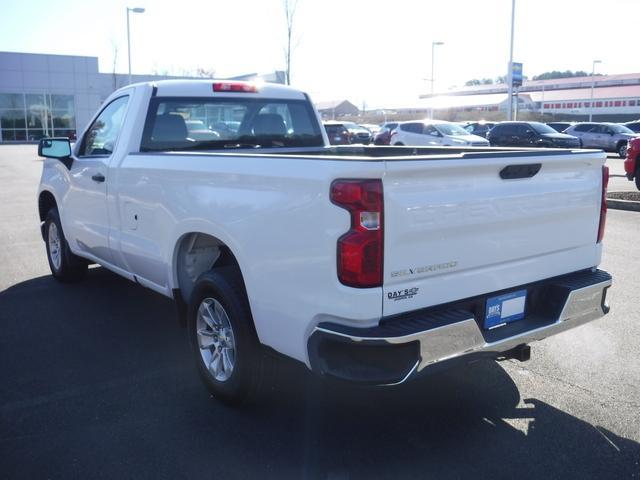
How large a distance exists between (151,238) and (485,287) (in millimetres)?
2459

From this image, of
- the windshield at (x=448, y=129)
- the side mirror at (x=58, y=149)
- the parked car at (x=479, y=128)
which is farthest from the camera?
the parked car at (x=479, y=128)

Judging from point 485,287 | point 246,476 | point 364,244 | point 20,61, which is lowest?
point 246,476

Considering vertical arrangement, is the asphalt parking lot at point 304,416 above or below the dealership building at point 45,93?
below

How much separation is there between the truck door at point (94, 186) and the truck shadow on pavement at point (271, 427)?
3.60 feet

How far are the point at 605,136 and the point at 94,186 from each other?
1200 inches

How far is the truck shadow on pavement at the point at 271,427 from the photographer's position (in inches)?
133

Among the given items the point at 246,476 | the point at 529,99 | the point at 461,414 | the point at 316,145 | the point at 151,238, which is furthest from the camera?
the point at 529,99

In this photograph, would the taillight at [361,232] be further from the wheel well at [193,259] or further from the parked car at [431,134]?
the parked car at [431,134]

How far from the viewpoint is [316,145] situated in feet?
20.5

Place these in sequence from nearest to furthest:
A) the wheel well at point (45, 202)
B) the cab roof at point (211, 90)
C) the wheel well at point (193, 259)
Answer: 1. the wheel well at point (193, 259)
2. the cab roof at point (211, 90)
3. the wheel well at point (45, 202)

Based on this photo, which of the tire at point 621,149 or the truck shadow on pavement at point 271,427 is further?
the tire at point 621,149

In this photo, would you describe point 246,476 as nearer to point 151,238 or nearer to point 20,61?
point 151,238

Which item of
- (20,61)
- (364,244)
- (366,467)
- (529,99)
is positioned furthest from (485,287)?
(529,99)

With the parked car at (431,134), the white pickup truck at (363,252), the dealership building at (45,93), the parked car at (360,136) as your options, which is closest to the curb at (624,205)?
the white pickup truck at (363,252)
